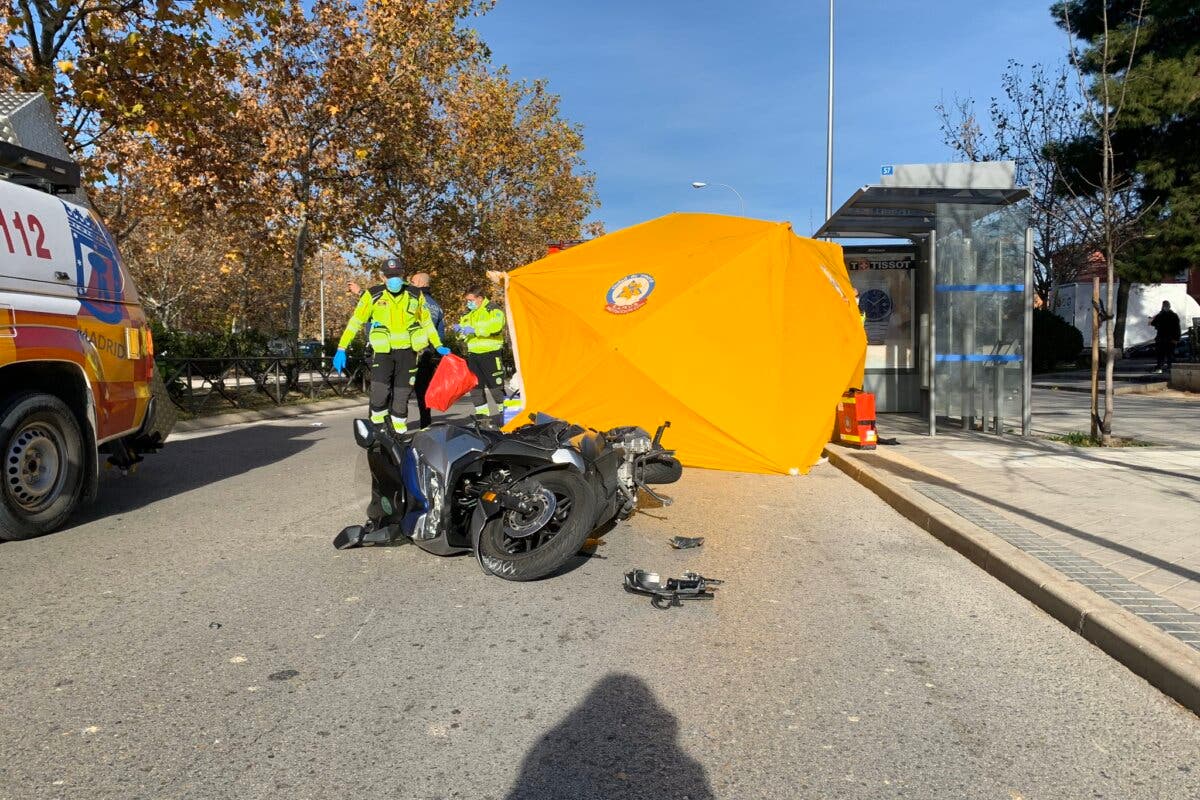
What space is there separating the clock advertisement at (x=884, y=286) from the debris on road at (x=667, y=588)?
9933 millimetres

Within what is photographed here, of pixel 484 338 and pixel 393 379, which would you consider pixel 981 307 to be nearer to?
pixel 484 338

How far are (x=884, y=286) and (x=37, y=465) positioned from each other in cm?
1164

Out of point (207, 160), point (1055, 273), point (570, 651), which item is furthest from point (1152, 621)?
point (1055, 273)

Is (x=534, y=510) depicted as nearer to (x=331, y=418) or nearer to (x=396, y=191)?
(x=331, y=418)

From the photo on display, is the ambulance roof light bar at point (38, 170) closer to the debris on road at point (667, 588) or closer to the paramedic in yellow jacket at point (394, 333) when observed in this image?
the paramedic in yellow jacket at point (394, 333)

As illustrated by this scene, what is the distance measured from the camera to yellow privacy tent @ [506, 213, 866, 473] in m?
8.39

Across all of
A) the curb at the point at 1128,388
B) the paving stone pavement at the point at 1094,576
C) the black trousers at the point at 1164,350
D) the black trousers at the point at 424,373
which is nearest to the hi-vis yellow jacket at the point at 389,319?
the black trousers at the point at 424,373

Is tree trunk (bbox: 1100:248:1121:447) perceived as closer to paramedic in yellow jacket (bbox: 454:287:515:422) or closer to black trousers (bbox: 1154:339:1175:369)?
paramedic in yellow jacket (bbox: 454:287:515:422)

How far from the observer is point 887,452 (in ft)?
31.6

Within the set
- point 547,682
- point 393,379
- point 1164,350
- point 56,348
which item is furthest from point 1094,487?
point 1164,350

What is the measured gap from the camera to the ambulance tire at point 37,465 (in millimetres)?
5383

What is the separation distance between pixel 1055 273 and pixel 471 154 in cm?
2078

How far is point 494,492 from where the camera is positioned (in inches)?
182

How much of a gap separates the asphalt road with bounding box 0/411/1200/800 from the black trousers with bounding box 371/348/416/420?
3100 millimetres
